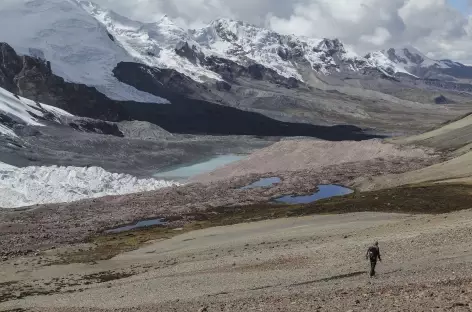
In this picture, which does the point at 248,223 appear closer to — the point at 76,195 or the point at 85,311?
the point at 85,311

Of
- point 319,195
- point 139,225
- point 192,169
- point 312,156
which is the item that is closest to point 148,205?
point 139,225

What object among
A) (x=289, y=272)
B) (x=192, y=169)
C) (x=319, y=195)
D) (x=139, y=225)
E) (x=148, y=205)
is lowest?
(x=289, y=272)

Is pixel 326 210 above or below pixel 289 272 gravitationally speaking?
above

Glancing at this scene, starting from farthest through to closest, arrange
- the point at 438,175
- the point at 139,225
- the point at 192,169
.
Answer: the point at 192,169
the point at 438,175
the point at 139,225

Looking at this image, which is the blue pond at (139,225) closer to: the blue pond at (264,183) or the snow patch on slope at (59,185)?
the blue pond at (264,183)

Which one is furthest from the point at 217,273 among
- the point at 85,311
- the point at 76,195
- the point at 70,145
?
the point at 70,145

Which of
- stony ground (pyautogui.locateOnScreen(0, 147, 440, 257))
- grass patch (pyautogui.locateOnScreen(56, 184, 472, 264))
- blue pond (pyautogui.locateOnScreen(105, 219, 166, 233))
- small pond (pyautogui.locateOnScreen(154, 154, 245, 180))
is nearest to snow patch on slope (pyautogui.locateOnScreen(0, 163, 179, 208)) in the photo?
stony ground (pyautogui.locateOnScreen(0, 147, 440, 257))

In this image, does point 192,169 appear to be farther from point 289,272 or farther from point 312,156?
point 289,272

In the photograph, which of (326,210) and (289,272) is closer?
(289,272)
